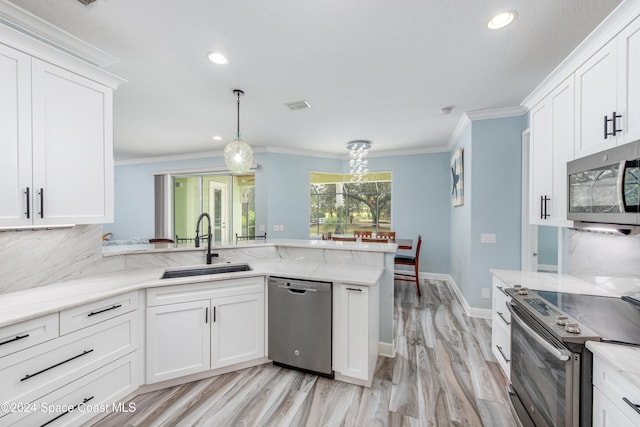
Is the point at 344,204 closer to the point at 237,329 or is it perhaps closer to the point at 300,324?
the point at 300,324

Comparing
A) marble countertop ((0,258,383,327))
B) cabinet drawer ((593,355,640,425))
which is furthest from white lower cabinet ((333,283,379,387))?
cabinet drawer ((593,355,640,425))

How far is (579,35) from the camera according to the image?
185cm

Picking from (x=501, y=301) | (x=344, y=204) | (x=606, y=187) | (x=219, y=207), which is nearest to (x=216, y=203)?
(x=219, y=207)

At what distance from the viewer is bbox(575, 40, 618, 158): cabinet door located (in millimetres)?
1352

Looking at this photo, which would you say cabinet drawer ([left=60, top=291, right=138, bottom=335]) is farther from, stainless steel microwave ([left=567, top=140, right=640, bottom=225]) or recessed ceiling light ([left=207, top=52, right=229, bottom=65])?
stainless steel microwave ([left=567, top=140, right=640, bottom=225])

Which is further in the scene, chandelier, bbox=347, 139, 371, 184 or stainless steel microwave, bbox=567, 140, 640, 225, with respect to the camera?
chandelier, bbox=347, 139, 371, 184

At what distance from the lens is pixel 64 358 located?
1.49 m

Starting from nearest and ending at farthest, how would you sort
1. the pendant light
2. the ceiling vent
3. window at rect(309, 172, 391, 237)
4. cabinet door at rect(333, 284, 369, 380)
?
cabinet door at rect(333, 284, 369, 380), the pendant light, the ceiling vent, window at rect(309, 172, 391, 237)

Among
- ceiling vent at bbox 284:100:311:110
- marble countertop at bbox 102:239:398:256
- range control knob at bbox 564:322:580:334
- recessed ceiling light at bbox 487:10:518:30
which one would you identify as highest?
ceiling vent at bbox 284:100:311:110

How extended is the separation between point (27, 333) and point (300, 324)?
1.61 meters

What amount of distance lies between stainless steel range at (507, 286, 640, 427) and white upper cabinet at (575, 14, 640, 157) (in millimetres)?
877

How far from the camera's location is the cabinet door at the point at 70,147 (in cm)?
163

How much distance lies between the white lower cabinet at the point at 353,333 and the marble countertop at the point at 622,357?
1.22m

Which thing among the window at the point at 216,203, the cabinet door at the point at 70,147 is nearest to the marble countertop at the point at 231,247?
the cabinet door at the point at 70,147
